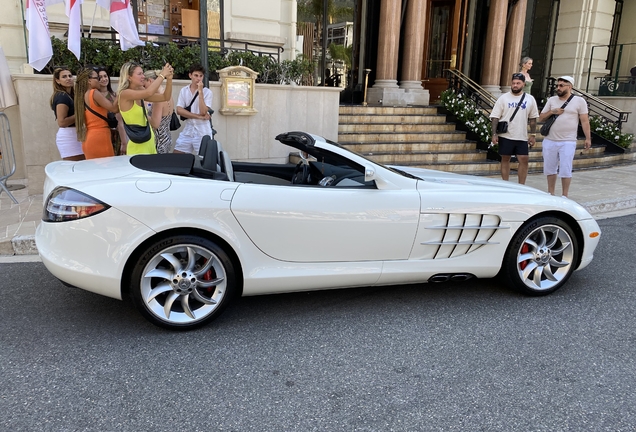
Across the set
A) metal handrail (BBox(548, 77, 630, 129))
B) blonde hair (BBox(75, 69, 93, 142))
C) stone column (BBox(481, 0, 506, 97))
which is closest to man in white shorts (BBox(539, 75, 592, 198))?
blonde hair (BBox(75, 69, 93, 142))

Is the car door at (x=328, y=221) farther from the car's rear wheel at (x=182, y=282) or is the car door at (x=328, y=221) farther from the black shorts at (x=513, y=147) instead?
the black shorts at (x=513, y=147)

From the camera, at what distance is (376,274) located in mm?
3537

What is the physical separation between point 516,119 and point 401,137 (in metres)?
3.54

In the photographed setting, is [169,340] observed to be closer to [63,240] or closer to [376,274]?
[63,240]

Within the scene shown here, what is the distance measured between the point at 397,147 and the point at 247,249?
23.7ft

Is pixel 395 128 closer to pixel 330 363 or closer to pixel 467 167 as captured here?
pixel 467 167

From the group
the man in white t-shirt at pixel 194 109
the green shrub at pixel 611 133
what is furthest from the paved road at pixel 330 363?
the green shrub at pixel 611 133

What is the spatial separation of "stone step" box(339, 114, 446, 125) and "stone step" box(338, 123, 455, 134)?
11cm

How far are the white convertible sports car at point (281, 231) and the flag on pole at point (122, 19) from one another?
12.0 ft

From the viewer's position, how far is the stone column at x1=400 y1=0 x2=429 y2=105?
11.8m

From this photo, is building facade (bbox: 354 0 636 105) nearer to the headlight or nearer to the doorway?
the doorway

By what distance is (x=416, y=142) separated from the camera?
10203 millimetres

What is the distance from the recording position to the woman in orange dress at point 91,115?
531 centimetres

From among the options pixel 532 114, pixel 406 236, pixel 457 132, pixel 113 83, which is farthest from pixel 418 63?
pixel 406 236
